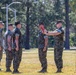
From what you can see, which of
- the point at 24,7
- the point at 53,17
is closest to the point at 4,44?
the point at 24,7

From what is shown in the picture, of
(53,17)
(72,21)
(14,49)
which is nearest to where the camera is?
(14,49)

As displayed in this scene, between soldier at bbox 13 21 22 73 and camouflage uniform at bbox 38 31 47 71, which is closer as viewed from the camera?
soldier at bbox 13 21 22 73

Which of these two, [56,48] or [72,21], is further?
[72,21]

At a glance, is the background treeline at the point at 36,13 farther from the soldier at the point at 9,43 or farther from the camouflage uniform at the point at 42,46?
the camouflage uniform at the point at 42,46

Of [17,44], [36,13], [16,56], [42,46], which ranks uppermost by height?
[17,44]

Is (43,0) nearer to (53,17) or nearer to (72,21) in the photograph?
(53,17)

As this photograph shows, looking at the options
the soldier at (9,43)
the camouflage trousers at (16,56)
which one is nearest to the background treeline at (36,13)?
the soldier at (9,43)

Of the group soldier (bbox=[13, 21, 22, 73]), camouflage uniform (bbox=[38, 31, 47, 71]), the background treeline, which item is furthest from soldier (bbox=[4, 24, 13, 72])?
the background treeline

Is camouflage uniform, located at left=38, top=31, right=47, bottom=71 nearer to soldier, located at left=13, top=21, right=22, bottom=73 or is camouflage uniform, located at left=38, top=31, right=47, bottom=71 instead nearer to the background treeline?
soldier, located at left=13, top=21, right=22, bottom=73

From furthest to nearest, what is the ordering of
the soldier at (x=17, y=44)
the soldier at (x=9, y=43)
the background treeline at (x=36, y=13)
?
the background treeline at (x=36, y=13)
the soldier at (x=9, y=43)
the soldier at (x=17, y=44)

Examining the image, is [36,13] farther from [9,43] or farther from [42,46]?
[42,46]

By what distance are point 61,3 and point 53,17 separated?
10092 mm

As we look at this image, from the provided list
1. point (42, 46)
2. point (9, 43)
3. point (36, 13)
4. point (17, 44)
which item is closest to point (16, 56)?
point (17, 44)

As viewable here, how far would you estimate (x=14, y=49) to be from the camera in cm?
1891
